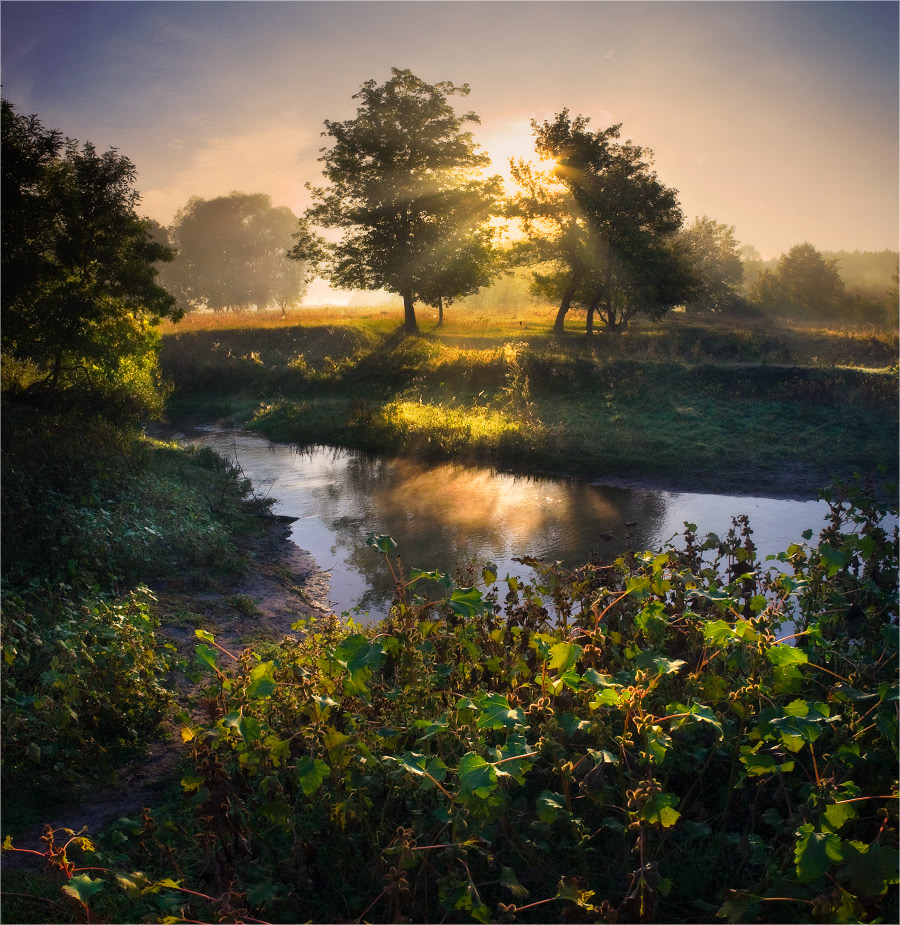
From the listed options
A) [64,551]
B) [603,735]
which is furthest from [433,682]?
[64,551]

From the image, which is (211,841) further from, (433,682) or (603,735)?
(603,735)

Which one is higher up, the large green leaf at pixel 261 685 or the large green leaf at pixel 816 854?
the large green leaf at pixel 261 685

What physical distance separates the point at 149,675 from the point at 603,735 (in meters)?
3.51

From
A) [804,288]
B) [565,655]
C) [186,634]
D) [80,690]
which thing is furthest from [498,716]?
[804,288]

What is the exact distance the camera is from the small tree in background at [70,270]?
10625 mm

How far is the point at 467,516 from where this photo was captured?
36.9ft

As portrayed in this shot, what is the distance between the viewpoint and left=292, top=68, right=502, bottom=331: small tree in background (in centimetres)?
3331

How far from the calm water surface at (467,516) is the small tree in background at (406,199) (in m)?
20.9

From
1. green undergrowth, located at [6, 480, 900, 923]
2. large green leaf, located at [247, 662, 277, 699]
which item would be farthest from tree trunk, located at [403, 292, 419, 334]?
large green leaf, located at [247, 662, 277, 699]

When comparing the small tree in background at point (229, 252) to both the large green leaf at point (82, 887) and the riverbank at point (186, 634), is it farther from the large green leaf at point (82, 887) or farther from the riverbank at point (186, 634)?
the large green leaf at point (82, 887)

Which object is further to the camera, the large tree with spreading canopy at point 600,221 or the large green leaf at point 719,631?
the large tree with spreading canopy at point 600,221

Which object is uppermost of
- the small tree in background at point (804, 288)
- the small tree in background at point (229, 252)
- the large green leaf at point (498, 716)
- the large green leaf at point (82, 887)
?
the small tree in background at point (229, 252)

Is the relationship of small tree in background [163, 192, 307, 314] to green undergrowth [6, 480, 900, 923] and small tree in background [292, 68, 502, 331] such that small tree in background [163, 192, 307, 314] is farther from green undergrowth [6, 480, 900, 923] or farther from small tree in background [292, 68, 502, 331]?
green undergrowth [6, 480, 900, 923]

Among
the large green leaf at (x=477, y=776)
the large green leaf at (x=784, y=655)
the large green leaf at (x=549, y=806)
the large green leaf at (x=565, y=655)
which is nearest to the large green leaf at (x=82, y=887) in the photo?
the large green leaf at (x=477, y=776)
